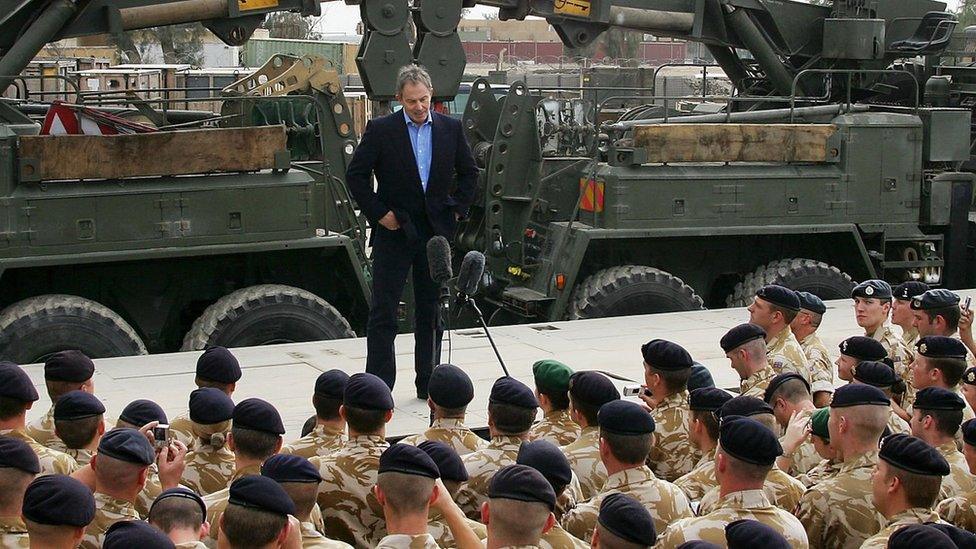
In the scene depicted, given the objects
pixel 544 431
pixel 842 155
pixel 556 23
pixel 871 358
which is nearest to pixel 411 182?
pixel 544 431

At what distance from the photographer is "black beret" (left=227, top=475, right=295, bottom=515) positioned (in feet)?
13.5

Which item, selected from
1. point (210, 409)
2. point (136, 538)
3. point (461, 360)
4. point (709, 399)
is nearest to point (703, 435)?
point (709, 399)

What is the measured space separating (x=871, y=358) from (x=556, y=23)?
5.34 meters

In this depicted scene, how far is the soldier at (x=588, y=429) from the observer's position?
5.89 m

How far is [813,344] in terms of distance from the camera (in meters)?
7.99

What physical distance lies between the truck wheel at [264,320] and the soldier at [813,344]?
359 centimetres

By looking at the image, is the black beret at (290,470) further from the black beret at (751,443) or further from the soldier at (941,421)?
the soldier at (941,421)

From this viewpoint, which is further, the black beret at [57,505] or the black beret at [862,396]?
the black beret at [862,396]

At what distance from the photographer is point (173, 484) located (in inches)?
202

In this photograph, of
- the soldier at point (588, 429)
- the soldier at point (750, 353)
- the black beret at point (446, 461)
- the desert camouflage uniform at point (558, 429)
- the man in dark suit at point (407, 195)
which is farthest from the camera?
the man in dark suit at point (407, 195)

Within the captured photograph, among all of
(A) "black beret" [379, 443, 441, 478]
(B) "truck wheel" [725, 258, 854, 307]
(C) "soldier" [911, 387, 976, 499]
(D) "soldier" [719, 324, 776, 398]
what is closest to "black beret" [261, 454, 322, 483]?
(A) "black beret" [379, 443, 441, 478]

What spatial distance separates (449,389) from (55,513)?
2.17 meters

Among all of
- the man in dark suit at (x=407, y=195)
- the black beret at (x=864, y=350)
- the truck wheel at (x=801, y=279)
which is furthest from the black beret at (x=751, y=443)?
the truck wheel at (x=801, y=279)

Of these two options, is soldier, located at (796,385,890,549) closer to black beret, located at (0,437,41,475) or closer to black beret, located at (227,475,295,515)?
black beret, located at (227,475,295,515)
